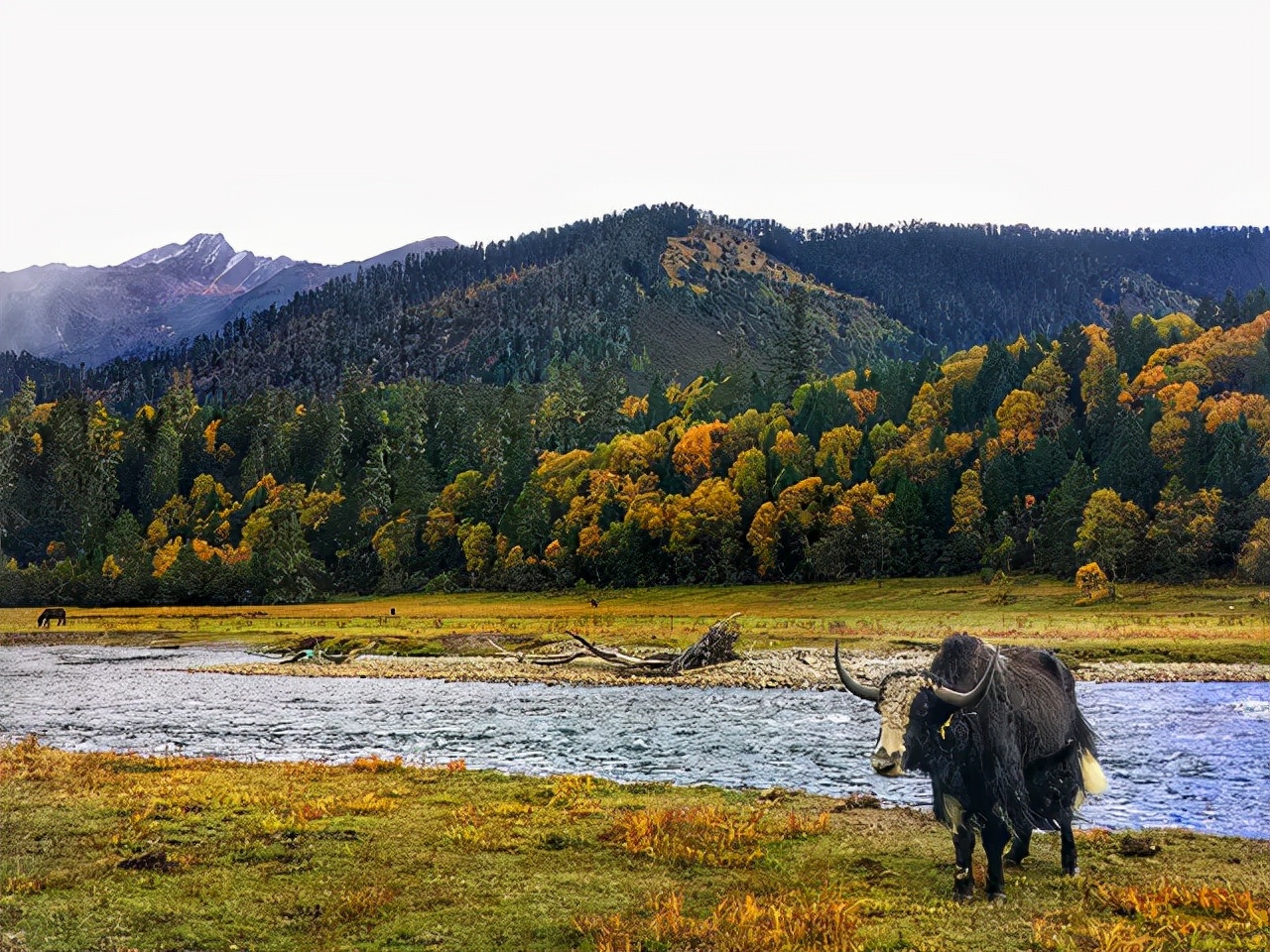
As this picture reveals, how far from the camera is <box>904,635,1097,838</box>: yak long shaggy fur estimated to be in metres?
15.0

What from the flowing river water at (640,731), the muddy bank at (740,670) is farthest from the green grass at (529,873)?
the muddy bank at (740,670)

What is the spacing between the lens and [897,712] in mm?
15211

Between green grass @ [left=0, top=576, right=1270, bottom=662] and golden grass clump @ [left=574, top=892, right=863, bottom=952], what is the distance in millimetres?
46998

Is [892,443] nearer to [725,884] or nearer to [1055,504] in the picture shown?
[1055,504]

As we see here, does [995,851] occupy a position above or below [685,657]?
above

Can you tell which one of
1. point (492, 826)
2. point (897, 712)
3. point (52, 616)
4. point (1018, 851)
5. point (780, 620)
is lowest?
point (52, 616)

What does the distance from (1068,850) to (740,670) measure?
1453 inches

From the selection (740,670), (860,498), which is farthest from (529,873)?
(860,498)

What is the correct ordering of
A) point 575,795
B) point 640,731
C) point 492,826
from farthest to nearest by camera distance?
point 640,731
point 575,795
point 492,826

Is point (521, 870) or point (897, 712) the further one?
point (521, 870)

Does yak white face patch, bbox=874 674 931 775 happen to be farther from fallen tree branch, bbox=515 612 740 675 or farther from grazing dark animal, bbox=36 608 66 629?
grazing dark animal, bbox=36 608 66 629

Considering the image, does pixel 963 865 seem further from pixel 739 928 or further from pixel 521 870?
pixel 521 870

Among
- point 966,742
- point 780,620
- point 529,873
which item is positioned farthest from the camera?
point 780,620

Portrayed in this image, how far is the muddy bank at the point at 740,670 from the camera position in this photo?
4997cm
